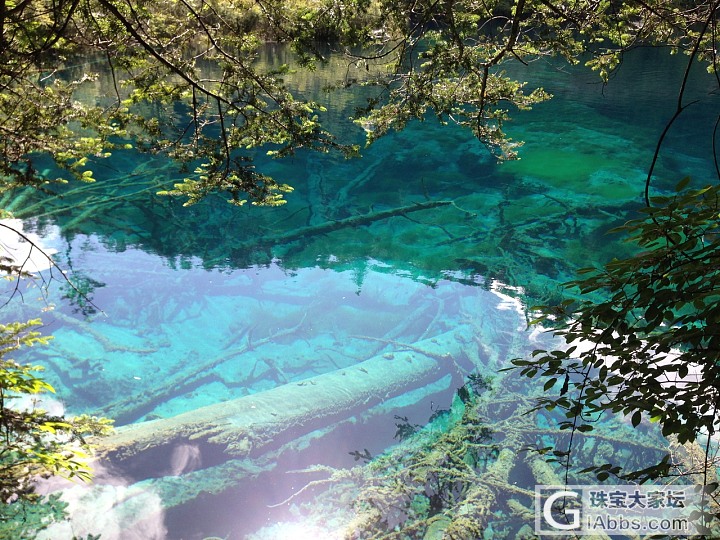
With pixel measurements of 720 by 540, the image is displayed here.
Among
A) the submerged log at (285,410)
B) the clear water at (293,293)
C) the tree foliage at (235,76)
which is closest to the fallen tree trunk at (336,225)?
the clear water at (293,293)

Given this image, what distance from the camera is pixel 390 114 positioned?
5039 millimetres

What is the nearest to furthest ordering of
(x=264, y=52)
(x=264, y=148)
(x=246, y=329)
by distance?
(x=246, y=329), (x=264, y=148), (x=264, y=52)

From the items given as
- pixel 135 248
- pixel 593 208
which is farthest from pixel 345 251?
pixel 593 208

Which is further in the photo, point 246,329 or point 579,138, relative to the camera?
point 579,138

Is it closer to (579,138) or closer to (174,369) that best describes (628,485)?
(174,369)

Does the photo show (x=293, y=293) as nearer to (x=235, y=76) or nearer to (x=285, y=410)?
(x=285, y=410)

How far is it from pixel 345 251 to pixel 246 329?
2439 millimetres

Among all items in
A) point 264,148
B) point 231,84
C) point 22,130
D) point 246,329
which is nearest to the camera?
point 22,130

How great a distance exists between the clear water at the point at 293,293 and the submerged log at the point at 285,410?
4 centimetres

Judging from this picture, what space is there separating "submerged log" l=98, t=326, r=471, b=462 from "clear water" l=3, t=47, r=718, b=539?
0.04 m

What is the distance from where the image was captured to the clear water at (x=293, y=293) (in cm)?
484

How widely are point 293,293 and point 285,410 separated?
7.76 feet

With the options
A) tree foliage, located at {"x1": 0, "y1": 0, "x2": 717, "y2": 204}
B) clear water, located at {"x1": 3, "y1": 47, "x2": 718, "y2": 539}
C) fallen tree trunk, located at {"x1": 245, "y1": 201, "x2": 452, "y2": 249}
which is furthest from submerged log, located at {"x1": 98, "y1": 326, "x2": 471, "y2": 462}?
fallen tree trunk, located at {"x1": 245, "y1": 201, "x2": 452, "y2": 249}

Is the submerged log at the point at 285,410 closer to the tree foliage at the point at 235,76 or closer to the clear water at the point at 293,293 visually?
the clear water at the point at 293,293
